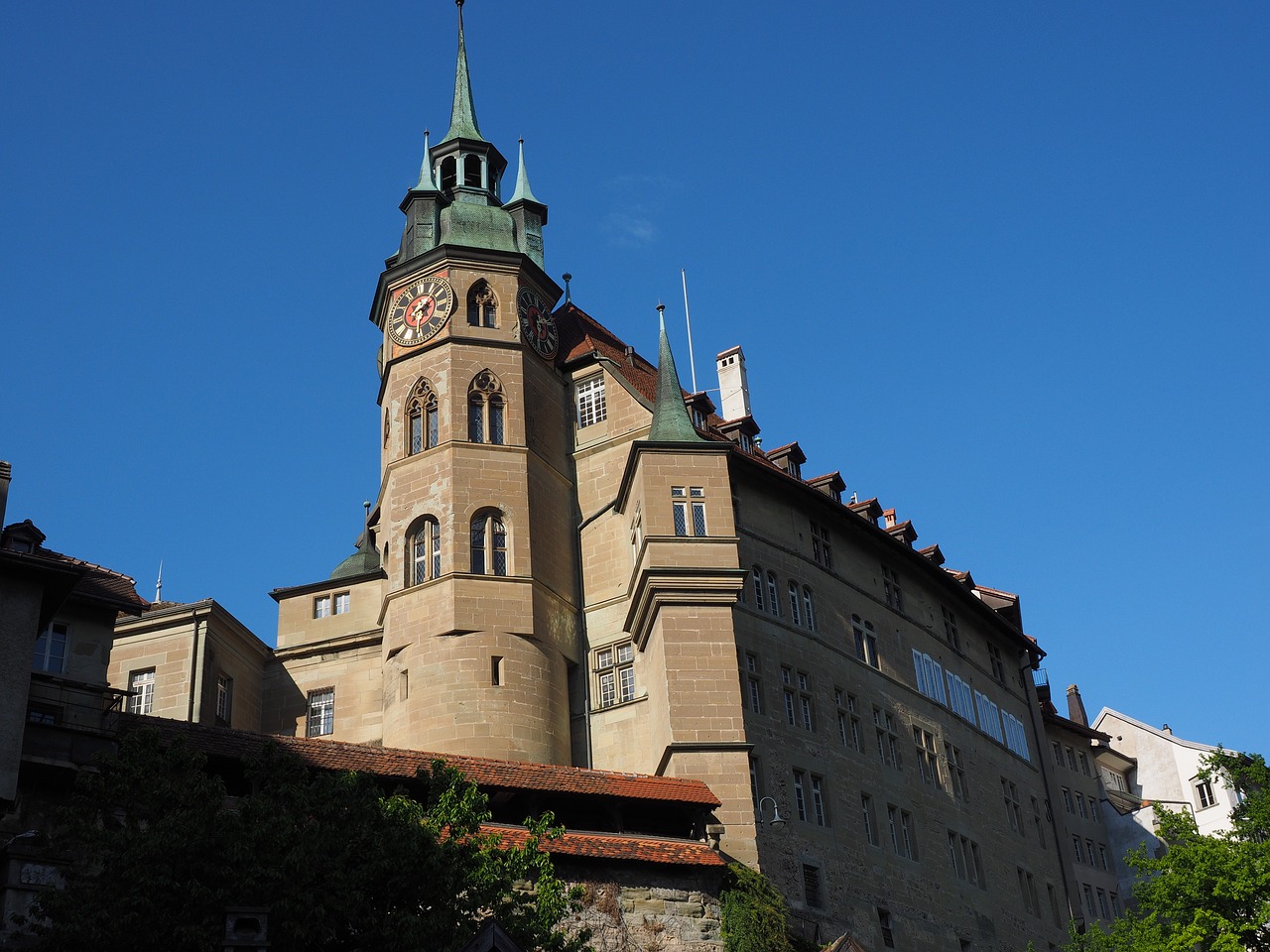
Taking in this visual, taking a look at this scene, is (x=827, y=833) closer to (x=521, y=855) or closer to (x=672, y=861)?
(x=672, y=861)

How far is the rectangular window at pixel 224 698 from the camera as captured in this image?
4462cm

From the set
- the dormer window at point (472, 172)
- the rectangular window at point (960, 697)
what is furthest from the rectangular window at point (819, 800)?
the dormer window at point (472, 172)

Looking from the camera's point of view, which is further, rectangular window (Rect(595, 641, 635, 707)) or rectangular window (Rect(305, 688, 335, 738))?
rectangular window (Rect(305, 688, 335, 738))

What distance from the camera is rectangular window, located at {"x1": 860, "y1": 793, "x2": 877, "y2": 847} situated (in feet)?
140

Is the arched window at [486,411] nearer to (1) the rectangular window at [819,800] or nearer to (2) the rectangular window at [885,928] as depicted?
(1) the rectangular window at [819,800]

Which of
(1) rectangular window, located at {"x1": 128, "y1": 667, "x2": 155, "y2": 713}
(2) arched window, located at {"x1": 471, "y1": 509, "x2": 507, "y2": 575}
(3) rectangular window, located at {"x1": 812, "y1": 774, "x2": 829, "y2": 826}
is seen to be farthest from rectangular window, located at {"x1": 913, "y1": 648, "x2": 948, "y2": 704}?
(1) rectangular window, located at {"x1": 128, "y1": 667, "x2": 155, "y2": 713}

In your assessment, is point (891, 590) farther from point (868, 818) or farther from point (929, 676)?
point (868, 818)

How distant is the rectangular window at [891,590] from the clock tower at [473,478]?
10.1 m

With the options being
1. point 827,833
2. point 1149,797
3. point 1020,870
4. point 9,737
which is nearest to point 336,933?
point 9,737

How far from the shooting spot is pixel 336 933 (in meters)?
23.8

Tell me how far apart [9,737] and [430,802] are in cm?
733

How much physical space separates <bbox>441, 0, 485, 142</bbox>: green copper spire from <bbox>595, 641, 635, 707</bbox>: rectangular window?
674 inches

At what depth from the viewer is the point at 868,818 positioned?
1697 inches

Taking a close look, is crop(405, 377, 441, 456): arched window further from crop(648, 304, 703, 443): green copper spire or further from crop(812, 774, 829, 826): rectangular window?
crop(812, 774, 829, 826): rectangular window
